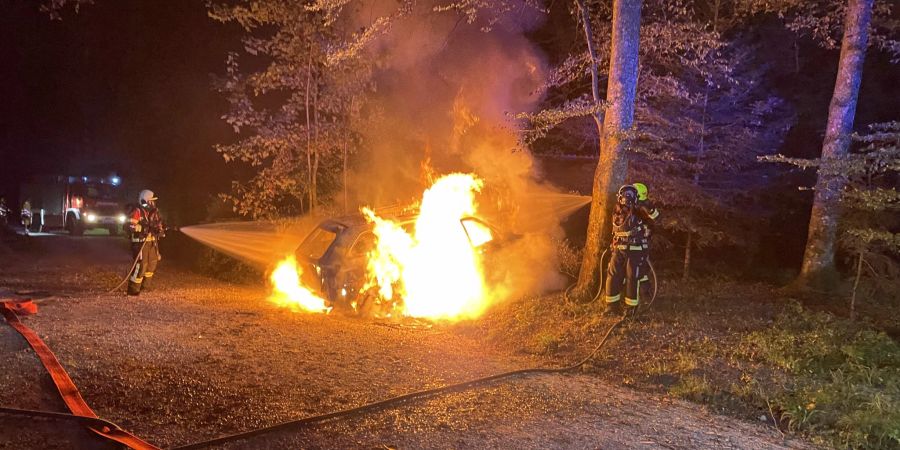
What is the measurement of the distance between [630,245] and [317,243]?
452 centimetres

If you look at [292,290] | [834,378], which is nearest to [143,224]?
[292,290]

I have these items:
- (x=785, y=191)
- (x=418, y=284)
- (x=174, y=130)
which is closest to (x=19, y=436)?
(x=418, y=284)

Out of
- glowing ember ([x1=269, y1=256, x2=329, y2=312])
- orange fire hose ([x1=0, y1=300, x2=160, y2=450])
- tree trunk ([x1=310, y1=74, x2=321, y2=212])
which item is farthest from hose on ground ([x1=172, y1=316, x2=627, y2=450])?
tree trunk ([x1=310, y1=74, x2=321, y2=212])

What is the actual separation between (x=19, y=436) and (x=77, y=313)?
4.40m

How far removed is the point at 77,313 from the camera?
24.9 ft

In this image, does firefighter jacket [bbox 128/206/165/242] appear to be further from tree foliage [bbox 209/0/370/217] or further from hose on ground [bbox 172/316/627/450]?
hose on ground [bbox 172/316/627/450]

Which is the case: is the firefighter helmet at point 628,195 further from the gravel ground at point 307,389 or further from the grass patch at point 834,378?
the gravel ground at point 307,389

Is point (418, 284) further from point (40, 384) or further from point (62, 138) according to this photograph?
point (62, 138)

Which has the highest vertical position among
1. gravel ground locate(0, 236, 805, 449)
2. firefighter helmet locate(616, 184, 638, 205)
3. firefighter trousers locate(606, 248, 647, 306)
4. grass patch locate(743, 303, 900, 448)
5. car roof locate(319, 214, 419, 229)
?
firefighter helmet locate(616, 184, 638, 205)

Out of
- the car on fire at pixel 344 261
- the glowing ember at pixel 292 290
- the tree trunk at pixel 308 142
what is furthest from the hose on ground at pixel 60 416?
the tree trunk at pixel 308 142

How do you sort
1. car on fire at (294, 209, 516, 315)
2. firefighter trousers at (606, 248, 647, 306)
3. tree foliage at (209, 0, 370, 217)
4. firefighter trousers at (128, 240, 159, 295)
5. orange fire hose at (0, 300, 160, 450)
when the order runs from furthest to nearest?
tree foliage at (209, 0, 370, 217)
firefighter trousers at (128, 240, 159, 295)
car on fire at (294, 209, 516, 315)
firefighter trousers at (606, 248, 647, 306)
orange fire hose at (0, 300, 160, 450)

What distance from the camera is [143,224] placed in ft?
31.7

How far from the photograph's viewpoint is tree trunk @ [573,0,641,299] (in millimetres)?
→ 7797

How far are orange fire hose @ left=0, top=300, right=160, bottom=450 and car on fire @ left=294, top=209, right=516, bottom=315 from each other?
10.6 ft
